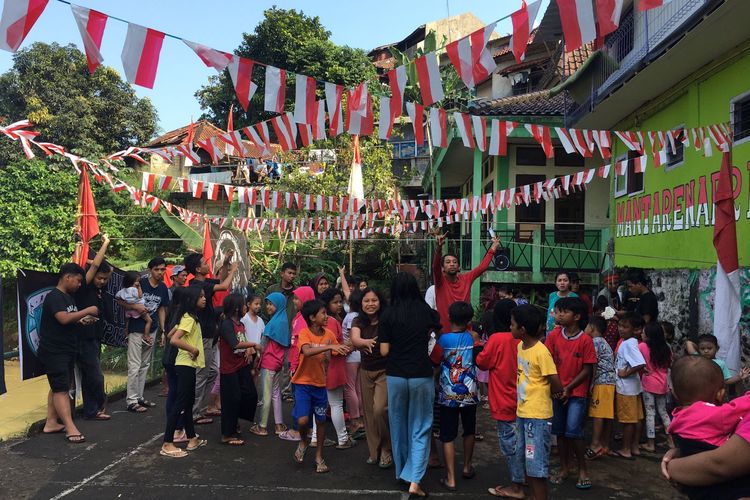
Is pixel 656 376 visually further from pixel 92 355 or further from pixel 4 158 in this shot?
pixel 4 158

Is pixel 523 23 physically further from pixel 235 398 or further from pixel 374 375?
pixel 235 398

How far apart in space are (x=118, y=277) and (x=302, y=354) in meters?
4.21

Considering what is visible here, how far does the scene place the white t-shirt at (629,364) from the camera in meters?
5.21

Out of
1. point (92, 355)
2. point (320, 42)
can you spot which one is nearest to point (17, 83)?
point (320, 42)

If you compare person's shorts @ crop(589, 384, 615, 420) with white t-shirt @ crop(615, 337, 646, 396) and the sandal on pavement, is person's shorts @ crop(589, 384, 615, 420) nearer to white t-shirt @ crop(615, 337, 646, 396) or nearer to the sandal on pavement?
white t-shirt @ crop(615, 337, 646, 396)

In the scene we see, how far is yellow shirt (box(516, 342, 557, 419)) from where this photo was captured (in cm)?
380

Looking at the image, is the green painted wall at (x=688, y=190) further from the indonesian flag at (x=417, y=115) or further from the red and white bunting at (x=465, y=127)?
the indonesian flag at (x=417, y=115)

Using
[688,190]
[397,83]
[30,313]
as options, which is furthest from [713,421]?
[688,190]

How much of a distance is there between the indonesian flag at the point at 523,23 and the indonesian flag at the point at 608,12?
1.57 feet

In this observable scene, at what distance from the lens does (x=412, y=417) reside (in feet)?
13.9

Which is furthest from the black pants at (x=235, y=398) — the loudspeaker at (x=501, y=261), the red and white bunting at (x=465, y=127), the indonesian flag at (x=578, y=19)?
the loudspeaker at (x=501, y=261)

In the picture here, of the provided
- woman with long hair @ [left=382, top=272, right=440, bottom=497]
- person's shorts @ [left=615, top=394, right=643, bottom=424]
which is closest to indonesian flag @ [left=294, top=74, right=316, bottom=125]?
woman with long hair @ [left=382, top=272, right=440, bottom=497]

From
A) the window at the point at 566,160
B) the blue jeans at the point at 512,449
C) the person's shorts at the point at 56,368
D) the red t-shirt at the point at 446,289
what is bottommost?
the blue jeans at the point at 512,449

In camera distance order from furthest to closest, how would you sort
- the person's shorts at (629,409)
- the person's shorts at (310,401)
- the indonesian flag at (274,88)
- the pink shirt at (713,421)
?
1. the person's shorts at (629,409)
2. the indonesian flag at (274,88)
3. the person's shorts at (310,401)
4. the pink shirt at (713,421)
